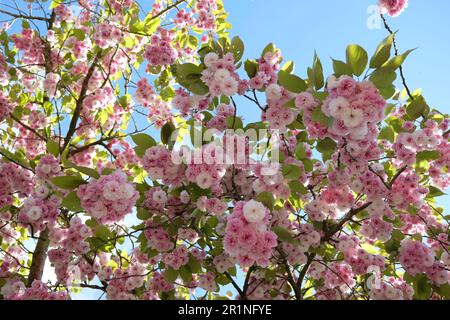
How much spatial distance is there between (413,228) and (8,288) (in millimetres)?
3513

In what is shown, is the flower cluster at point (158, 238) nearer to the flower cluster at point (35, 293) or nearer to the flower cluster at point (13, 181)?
the flower cluster at point (35, 293)

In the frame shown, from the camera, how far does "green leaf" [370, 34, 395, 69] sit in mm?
2354

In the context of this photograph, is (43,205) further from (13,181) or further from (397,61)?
(397,61)

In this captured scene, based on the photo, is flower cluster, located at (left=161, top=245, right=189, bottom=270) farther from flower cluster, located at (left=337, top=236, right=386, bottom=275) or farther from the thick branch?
the thick branch

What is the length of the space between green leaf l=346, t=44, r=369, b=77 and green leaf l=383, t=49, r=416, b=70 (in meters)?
0.13

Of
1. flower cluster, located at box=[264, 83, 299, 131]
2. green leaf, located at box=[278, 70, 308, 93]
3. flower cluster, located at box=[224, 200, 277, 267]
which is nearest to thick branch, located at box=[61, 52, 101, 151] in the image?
flower cluster, located at box=[264, 83, 299, 131]

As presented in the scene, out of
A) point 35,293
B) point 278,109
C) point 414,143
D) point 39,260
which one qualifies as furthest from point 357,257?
point 39,260

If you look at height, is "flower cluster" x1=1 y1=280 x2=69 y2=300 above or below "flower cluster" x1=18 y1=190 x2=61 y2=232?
below

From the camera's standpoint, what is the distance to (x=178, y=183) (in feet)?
9.20

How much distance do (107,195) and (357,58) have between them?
1.61 meters
